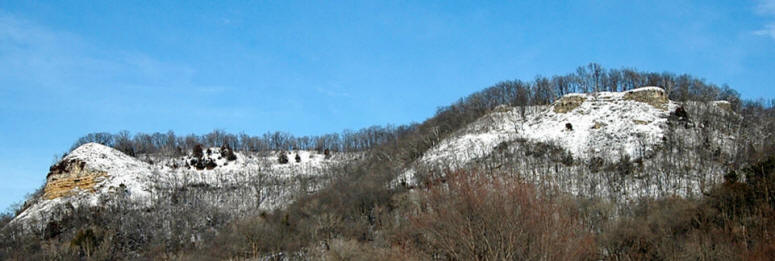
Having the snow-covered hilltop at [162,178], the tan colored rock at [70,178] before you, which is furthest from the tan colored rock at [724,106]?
the tan colored rock at [70,178]

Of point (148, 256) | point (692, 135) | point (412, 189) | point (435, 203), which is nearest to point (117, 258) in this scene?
point (148, 256)

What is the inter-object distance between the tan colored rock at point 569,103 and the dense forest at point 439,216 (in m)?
13.4

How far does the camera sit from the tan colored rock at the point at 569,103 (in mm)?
89988

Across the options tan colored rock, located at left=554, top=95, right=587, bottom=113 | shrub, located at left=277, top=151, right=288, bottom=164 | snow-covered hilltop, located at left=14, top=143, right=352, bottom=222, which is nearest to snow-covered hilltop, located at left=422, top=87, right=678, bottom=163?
tan colored rock, located at left=554, top=95, right=587, bottom=113

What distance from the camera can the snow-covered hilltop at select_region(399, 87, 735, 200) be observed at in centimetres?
6328

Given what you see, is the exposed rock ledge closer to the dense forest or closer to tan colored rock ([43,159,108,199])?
the dense forest

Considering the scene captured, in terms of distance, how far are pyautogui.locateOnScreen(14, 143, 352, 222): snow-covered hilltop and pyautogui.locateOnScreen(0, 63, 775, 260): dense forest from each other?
4.06 metres

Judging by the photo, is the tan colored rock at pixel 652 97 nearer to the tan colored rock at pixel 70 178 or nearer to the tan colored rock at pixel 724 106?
the tan colored rock at pixel 724 106

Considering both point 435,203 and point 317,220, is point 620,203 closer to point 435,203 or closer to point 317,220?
point 317,220

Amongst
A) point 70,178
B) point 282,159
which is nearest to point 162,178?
point 70,178

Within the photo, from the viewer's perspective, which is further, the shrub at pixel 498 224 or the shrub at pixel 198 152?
the shrub at pixel 198 152

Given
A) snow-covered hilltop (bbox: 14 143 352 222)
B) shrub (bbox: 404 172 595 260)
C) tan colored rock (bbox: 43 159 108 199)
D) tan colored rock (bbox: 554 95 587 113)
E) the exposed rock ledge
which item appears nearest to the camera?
shrub (bbox: 404 172 595 260)

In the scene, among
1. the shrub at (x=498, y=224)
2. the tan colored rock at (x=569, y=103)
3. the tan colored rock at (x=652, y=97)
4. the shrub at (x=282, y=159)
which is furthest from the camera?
the shrub at (x=282, y=159)

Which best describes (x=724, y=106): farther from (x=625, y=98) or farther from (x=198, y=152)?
(x=198, y=152)
